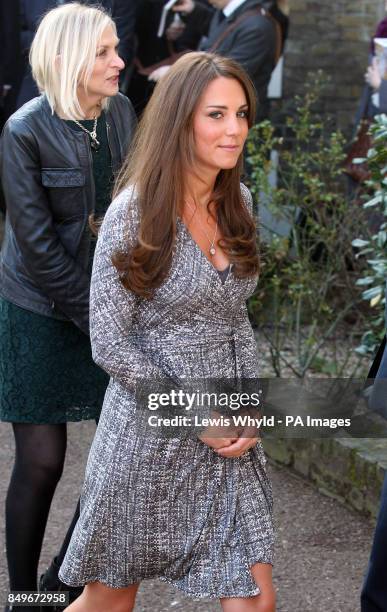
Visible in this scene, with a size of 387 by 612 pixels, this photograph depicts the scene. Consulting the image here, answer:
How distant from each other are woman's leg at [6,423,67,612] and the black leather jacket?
1.29ft

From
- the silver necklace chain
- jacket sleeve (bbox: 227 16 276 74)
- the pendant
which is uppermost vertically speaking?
the silver necklace chain

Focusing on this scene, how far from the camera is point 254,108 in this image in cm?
323

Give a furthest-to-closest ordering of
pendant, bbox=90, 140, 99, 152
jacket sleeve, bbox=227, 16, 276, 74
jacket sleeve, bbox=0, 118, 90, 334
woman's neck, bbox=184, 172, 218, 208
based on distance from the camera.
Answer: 1. jacket sleeve, bbox=227, 16, 276, 74
2. pendant, bbox=90, 140, 99, 152
3. jacket sleeve, bbox=0, 118, 90, 334
4. woman's neck, bbox=184, 172, 218, 208

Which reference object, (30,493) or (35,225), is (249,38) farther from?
(30,493)

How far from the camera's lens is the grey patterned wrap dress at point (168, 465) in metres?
3.07

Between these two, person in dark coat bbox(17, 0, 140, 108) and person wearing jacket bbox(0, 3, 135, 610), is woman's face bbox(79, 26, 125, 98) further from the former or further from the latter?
person in dark coat bbox(17, 0, 140, 108)

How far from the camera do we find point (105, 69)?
Answer: 12.7ft

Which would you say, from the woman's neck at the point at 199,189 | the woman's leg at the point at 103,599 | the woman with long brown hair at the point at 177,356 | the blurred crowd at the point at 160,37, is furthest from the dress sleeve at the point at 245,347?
the blurred crowd at the point at 160,37

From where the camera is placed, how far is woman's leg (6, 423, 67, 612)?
399 cm

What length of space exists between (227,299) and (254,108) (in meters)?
0.50

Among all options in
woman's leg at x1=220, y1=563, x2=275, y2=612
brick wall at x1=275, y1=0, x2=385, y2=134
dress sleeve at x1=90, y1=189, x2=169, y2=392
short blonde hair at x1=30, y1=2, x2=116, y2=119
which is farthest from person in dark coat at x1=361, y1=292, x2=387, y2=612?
brick wall at x1=275, y1=0, x2=385, y2=134

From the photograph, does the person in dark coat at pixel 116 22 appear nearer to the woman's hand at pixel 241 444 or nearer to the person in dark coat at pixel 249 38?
the person in dark coat at pixel 249 38

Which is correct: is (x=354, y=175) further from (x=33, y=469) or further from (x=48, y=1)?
(x=33, y=469)

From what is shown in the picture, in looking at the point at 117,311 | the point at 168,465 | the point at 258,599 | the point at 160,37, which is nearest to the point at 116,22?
the point at 160,37
